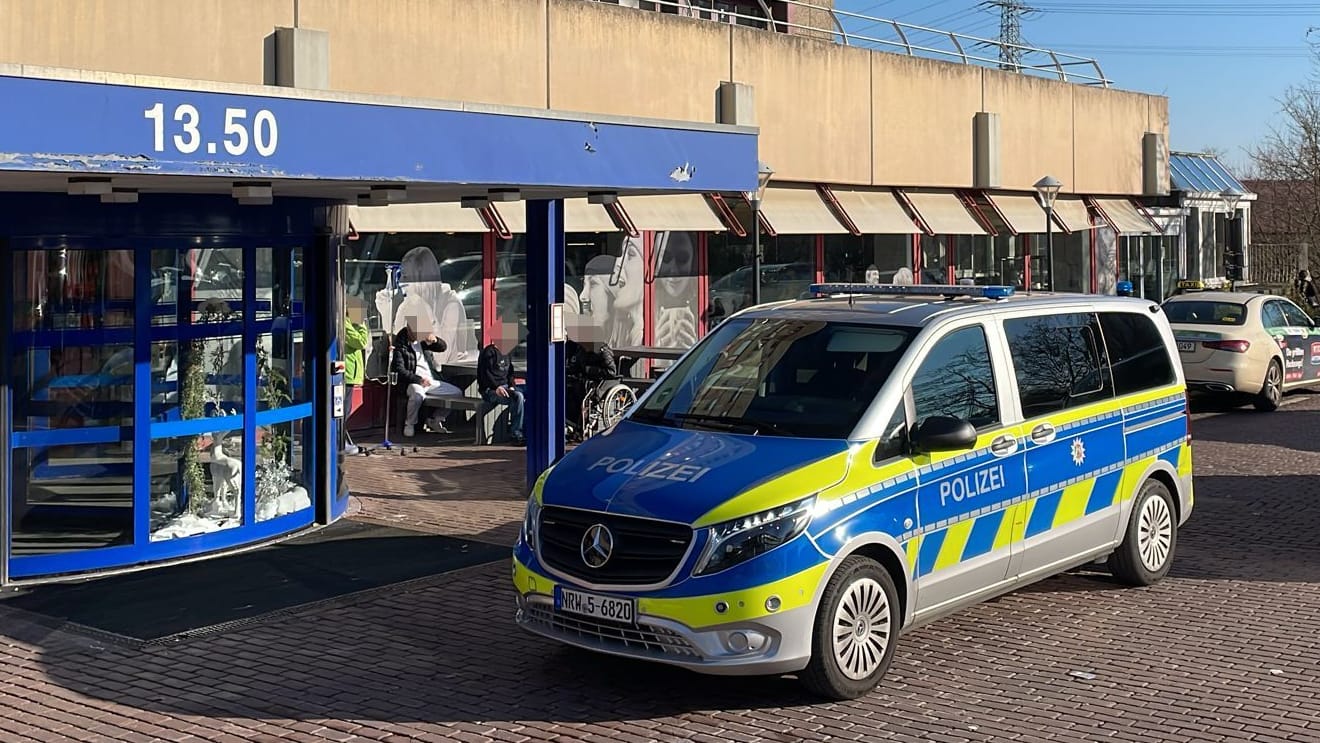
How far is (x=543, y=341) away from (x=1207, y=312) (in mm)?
11554

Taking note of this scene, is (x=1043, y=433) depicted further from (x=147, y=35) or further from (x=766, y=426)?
(x=147, y=35)

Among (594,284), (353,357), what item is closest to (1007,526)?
(353,357)

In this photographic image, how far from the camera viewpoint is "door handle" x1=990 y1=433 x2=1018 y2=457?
7781 millimetres

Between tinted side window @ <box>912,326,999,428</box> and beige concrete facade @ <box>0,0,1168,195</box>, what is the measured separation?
10598 mm

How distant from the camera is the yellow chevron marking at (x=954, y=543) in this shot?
7398 mm

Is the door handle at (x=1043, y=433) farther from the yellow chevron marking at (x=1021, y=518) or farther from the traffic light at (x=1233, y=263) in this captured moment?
the traffic light at (x=1233, y=263)

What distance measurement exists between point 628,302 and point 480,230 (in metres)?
3.97

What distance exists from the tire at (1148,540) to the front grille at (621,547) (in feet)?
12.2

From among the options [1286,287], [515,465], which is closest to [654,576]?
[515,465]

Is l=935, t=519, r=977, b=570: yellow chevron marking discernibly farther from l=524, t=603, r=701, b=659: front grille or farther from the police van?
l=524, t=603, r=701, b=659: front grille

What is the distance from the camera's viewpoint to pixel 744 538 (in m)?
6.55

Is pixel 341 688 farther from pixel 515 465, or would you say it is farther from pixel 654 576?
pixel 515 465

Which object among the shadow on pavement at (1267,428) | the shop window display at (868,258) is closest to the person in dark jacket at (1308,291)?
the shop window display at (868,258)

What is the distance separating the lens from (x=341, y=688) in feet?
23.5
